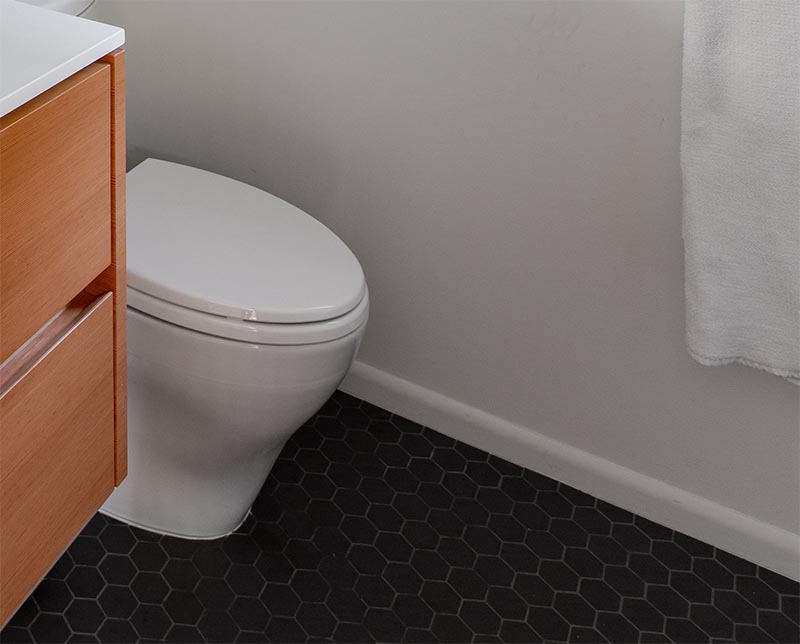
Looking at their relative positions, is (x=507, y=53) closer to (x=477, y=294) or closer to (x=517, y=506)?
(x=477, y=294)

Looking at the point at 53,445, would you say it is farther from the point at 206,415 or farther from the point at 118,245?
the point at 206,415

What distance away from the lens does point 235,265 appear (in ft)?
3.97

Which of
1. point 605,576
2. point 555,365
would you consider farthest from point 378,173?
point 605,576

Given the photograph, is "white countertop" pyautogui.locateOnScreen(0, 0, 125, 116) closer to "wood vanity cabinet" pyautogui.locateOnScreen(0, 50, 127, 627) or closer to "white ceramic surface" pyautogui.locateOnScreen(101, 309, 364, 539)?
"wood vanity cabinet" pyautogui.locateOnScreen(0, 50, 127, 627)

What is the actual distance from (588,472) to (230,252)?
2.26 ft

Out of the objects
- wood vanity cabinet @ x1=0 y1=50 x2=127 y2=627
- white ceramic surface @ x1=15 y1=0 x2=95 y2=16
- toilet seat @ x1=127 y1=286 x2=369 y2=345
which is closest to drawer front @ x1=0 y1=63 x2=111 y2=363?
wood vanity cabinet @ x1=0 y1=50 x2=127 y2=627

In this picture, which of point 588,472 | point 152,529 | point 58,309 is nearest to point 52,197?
point 58,309

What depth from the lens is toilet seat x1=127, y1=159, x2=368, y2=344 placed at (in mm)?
1155

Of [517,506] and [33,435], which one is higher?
[33,435]

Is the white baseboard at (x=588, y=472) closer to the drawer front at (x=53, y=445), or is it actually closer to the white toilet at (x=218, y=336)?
the white toilet at (x=218, y=336)

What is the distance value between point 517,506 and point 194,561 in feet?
1.61

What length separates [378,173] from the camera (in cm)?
150

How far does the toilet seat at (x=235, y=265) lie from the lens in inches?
45.5

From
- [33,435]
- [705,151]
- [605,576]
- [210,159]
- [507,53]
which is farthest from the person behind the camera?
[210,159]
